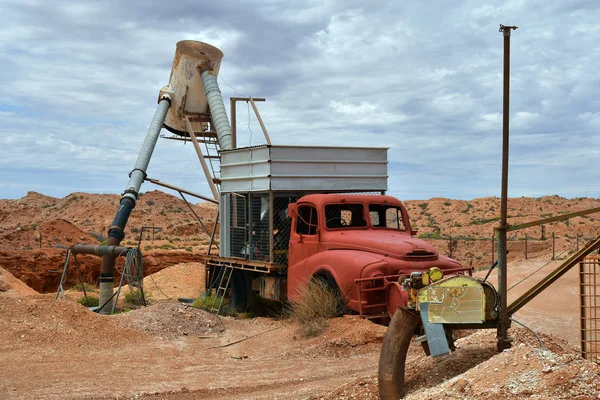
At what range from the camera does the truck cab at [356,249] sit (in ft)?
40.2

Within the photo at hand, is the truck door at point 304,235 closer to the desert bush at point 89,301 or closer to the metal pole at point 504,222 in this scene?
the metal pole at point 504,222

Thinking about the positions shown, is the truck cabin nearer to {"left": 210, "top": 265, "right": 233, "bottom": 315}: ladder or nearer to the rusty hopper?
{"left": 210, "top": 265, "right": 233, "bottom": 315}: ladder

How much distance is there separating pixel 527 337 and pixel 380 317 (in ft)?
13.2

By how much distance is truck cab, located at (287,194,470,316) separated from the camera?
12242mm

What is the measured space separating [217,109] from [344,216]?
389 inches

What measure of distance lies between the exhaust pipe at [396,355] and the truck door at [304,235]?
6.98m

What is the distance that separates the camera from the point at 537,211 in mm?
61656

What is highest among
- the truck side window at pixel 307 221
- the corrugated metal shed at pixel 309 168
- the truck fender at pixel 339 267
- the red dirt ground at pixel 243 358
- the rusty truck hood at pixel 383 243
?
the corrugated metal shed at pixel 309 168

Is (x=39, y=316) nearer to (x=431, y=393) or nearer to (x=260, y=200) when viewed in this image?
(x=260, y=200)

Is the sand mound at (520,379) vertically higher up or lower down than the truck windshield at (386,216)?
lower down

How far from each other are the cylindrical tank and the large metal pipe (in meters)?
0.50

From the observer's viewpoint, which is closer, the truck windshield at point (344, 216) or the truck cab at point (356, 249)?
the truck cab at point (356, 249)

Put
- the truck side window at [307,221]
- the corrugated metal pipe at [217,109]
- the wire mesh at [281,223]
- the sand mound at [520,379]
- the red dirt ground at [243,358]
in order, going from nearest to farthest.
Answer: the sand mound at [520,379], the red dirt ground at [243,358], the truck side window at [307,221], the wire mesh at [281,223], the corrugated metal pipe at [217,109]

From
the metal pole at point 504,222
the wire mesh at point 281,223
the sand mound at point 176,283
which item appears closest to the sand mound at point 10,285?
the sand mound at point 176,283
